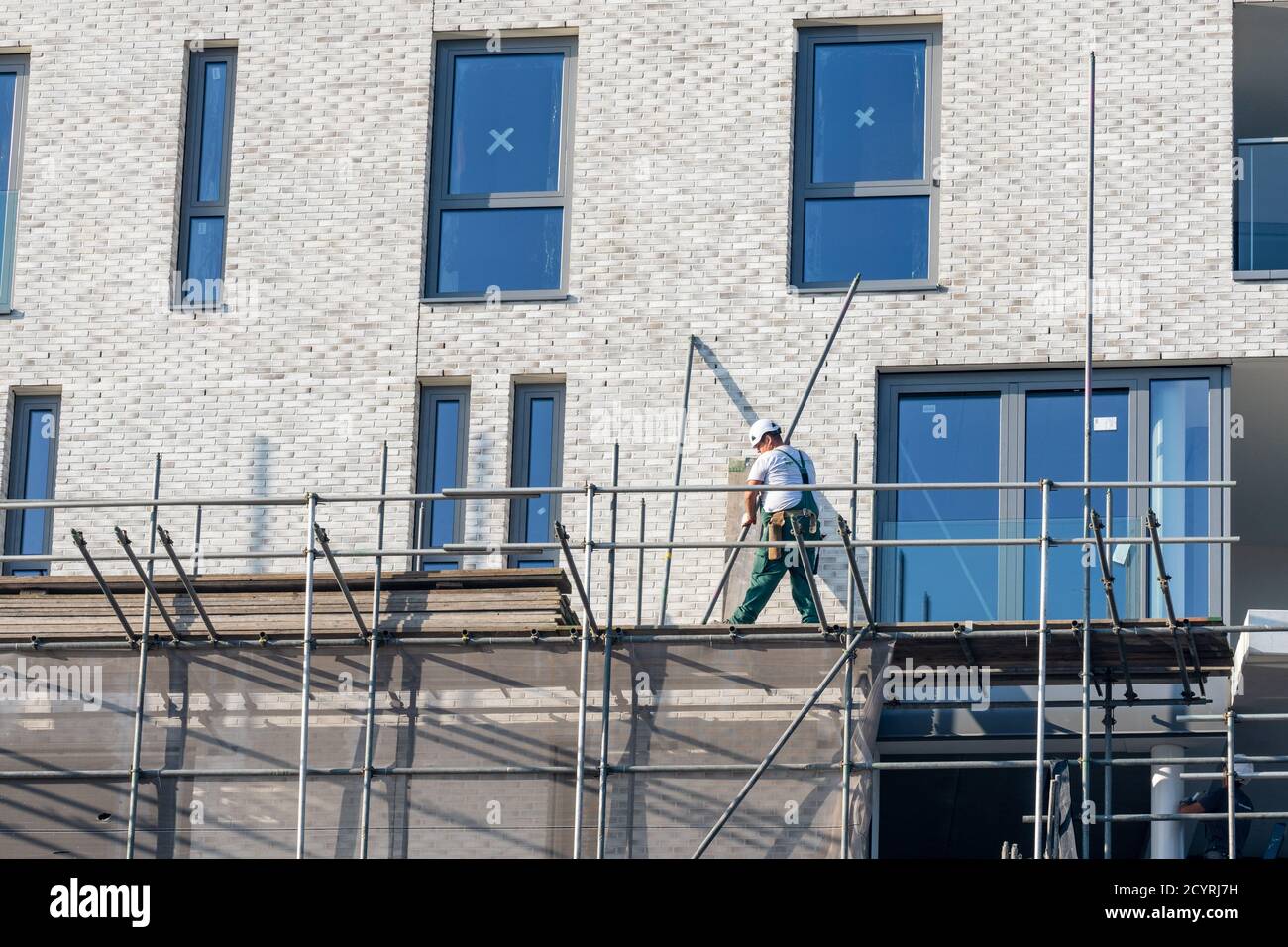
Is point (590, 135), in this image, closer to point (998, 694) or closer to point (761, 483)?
point (761, 483)

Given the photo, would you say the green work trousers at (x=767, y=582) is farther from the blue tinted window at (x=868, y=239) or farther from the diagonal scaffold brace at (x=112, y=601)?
the diagonal scaffold brace at (x=112, y=601)

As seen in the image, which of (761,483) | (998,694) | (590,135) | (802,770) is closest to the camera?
(802,770)

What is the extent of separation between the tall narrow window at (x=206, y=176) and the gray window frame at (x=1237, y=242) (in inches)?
307

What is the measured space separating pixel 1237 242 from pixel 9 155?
32.0 feet

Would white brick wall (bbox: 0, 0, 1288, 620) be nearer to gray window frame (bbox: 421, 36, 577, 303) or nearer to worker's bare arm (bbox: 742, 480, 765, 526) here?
gray window frame (bbox: 421, 36, 577, 303)

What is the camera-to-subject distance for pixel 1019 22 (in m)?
21.0

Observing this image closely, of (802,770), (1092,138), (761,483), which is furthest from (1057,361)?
(802,770)

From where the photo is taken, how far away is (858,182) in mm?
20984

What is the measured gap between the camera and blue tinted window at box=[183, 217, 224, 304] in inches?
842

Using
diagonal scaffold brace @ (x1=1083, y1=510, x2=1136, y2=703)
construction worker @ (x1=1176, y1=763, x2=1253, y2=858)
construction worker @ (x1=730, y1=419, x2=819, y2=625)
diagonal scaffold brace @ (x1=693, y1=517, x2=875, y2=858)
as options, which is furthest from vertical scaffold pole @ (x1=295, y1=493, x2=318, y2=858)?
construction worker @ (x1=1176, y1=763, x2=1253, y2=858)

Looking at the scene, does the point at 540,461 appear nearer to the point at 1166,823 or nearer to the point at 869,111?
the point at 869,111

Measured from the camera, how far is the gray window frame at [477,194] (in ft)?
69.3

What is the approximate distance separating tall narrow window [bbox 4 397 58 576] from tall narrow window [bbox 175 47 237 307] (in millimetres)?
1438

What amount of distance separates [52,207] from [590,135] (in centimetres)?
436
